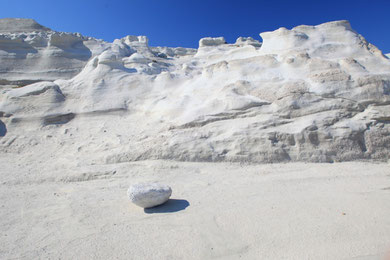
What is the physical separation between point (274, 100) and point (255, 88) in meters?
0.56

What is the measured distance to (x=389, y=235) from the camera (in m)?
2.19

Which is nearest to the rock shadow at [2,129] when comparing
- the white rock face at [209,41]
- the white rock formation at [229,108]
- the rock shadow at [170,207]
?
the white rock formation at [229,108]

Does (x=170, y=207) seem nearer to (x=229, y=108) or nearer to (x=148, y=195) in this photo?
(x=148, y=195)

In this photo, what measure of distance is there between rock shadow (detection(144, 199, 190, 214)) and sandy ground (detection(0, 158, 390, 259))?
0.01m

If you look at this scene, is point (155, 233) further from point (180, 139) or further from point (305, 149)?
point (305, 149)

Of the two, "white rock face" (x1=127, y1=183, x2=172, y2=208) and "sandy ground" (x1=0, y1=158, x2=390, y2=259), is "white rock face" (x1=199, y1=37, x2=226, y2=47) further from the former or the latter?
"white rock face" (x1=127, y1=183, x2=172, y2=208)

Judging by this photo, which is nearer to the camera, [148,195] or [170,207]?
[148,195]

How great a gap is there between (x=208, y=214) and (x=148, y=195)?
714 millimetres

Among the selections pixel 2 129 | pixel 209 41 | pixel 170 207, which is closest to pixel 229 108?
pixel 170 207

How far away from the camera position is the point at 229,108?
518 centimetres

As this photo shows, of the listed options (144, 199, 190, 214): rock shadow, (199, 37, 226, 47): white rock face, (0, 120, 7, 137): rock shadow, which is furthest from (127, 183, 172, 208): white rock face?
(199, 37, 226, 47): white rock face

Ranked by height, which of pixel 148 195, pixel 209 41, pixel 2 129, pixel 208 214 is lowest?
pixel 208 214

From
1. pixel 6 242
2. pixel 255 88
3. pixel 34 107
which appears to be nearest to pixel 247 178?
pixel 255 88

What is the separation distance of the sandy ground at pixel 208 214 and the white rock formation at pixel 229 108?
470 millimetres
